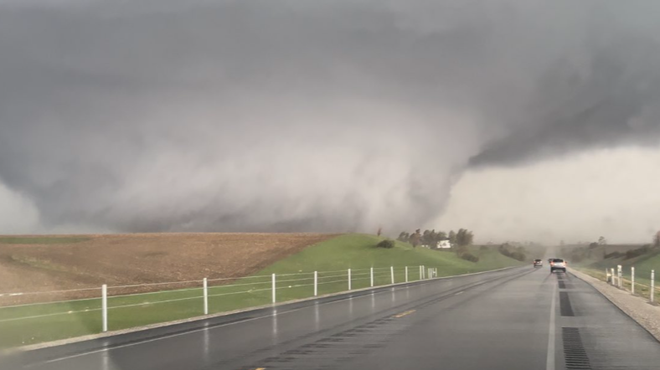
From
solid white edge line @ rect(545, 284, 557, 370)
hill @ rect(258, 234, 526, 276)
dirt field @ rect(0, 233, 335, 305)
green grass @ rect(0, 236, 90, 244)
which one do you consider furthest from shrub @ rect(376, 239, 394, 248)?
solid white edge line @ rect(545, 284, 557, 370)

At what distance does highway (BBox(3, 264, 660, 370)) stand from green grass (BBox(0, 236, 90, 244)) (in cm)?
9115

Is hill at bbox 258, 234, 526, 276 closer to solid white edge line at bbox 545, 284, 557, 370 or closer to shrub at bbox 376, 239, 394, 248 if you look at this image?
shrub at bbox 376, 239, 394, 248

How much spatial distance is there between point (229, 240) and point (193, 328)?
99.9 m

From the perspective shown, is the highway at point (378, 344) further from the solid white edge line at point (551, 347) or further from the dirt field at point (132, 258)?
the dirt field at point (132, 258)

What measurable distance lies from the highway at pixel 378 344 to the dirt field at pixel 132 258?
107 feet

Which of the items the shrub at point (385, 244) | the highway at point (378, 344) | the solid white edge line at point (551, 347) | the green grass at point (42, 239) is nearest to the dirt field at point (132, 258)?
the green grass at point (42, 239)

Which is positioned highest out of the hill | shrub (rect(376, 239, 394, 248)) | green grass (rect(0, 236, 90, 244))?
green grass (rect(0, 236, 90, 244))

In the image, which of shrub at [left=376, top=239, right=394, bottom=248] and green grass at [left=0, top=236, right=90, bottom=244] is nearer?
green grass at [left=0, top=236, right=90, bottom=244]

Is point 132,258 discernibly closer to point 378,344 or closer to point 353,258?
point 353,258

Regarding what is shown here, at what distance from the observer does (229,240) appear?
119m

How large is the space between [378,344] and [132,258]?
77.8m

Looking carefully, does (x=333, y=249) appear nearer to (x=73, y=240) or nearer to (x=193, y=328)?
(x=73, y=240)

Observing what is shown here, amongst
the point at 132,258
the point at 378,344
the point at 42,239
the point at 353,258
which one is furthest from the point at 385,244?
the point at 378,344

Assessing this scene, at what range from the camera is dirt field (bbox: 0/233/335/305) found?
64.2m
